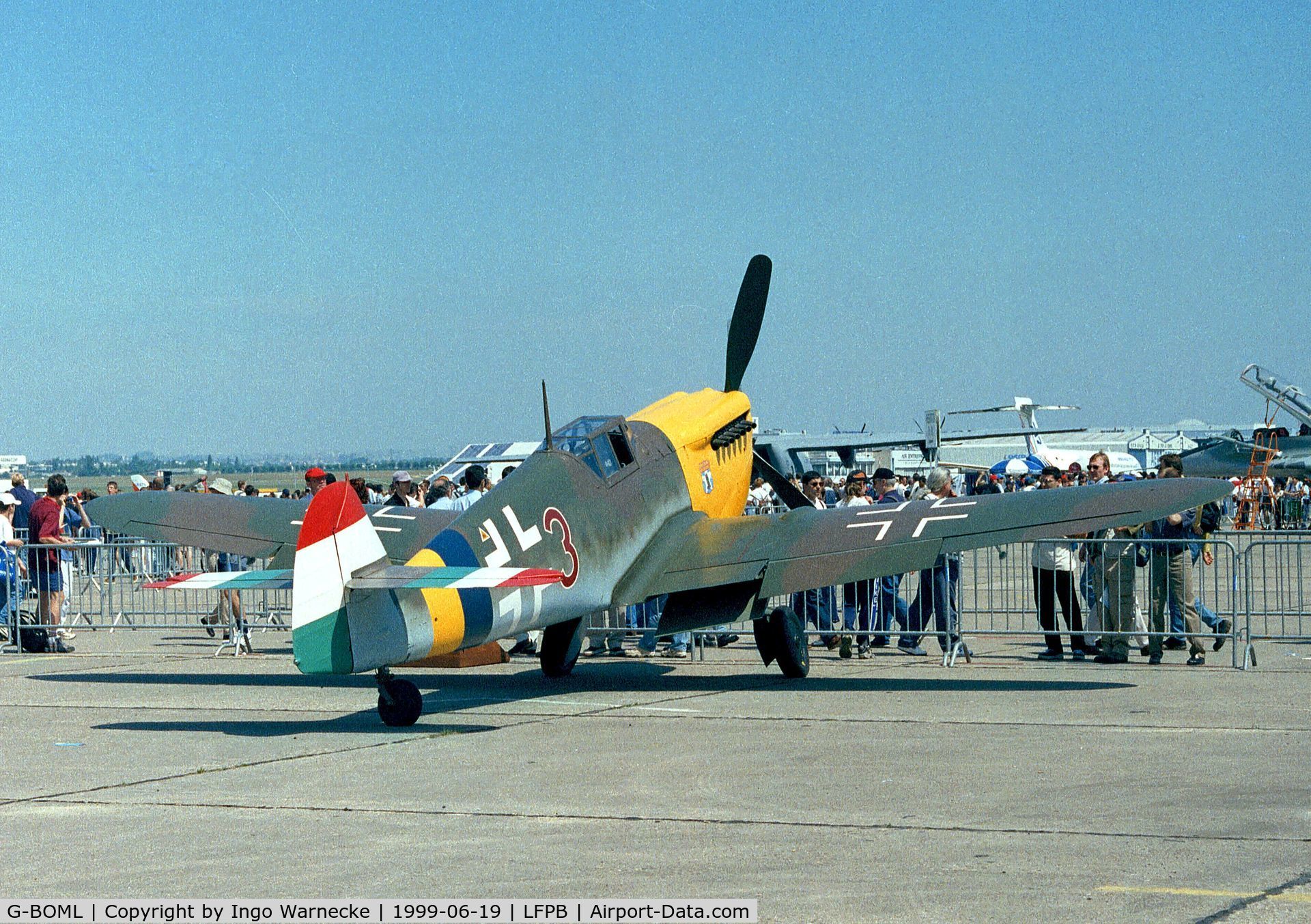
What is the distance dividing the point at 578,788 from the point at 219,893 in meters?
2.46

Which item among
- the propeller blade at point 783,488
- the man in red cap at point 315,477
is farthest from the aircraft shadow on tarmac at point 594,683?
the man in red cap at point 315,477

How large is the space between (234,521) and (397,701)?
15.0ft

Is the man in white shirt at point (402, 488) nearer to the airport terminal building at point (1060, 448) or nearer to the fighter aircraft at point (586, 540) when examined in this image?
the fighter aircraft at point (586, 540)

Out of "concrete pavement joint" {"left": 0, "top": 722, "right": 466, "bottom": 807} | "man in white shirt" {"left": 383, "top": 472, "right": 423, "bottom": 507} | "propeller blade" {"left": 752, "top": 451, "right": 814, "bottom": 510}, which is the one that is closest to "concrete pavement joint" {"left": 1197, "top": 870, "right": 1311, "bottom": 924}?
"concrete pavement joint" {"left": 0, "top": 722, "right": 466, "bottom": 807}

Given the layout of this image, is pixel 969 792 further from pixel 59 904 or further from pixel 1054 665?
pixel 1054 665

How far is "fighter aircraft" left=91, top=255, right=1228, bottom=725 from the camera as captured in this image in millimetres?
9016

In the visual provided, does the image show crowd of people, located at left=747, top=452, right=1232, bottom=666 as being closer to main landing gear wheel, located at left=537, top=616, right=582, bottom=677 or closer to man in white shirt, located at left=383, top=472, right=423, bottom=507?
main landing gear wheel, located at left=537, top=616, right=582, bottom=677

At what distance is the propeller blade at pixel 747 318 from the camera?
1559cm

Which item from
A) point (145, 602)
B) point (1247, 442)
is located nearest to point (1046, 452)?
point (1247, 442)

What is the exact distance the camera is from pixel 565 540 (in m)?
10.9

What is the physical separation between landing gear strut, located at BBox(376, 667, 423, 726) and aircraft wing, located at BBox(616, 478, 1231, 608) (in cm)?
236

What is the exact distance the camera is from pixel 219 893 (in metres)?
5.39

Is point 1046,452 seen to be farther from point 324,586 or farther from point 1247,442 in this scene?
point 324,586

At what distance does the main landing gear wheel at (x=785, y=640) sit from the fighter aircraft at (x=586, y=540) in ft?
0.06
